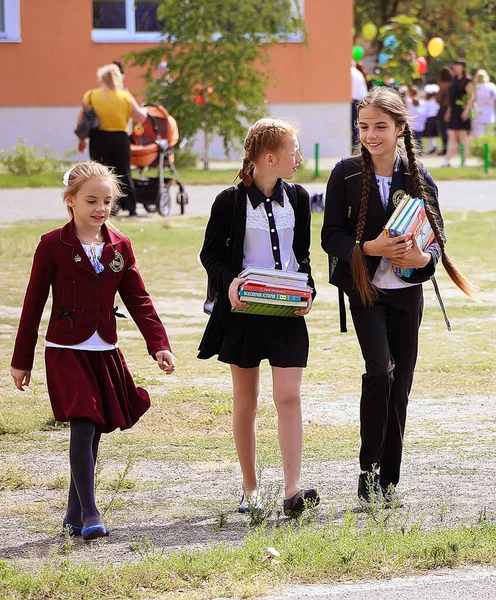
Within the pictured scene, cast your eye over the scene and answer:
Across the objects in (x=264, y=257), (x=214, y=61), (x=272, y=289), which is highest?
(x=214, y=61)

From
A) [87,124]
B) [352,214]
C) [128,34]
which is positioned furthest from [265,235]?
[128,34]

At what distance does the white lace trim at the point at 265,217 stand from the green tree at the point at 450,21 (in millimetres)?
40295

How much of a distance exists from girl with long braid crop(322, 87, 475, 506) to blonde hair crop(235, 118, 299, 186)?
0.33 metres

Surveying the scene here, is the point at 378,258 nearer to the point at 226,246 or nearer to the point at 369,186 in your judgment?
the point at 369,186

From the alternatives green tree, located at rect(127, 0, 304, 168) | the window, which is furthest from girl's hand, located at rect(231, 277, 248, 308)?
the window

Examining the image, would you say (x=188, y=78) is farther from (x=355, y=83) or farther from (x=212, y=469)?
(x=212, y=469)

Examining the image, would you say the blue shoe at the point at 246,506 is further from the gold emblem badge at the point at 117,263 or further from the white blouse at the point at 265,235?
the gold emblem badge at the point at 117,263

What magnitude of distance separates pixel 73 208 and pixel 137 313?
54 cm

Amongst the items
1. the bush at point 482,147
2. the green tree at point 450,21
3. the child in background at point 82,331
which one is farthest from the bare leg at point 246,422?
the green tree at point 450,21

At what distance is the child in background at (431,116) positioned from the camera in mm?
32513

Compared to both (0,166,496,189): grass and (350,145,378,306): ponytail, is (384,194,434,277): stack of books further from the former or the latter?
(0,166,496,189): grass

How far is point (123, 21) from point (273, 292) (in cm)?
2451

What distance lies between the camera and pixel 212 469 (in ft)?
21.0

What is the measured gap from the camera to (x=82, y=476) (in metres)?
5.26
